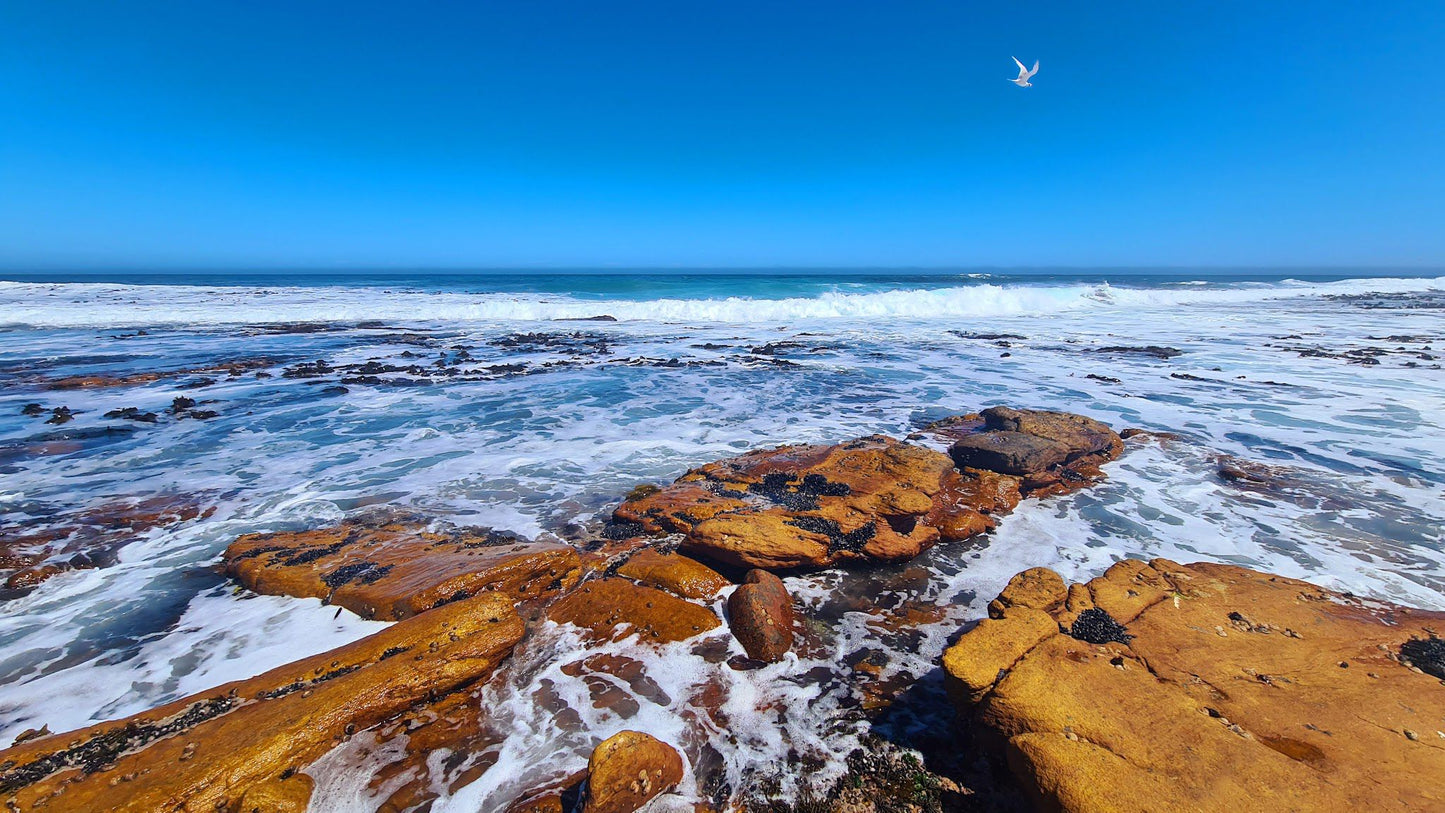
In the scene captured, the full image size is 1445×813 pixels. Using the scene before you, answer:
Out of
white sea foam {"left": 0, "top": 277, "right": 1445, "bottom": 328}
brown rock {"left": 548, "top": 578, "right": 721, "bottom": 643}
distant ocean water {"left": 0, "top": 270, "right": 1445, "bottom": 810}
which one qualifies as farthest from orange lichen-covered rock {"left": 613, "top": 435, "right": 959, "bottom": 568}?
white sea foam {"left": 0, "top": 277, "right": 1445, "bottom": 328}

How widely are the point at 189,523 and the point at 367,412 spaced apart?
5.94 metres

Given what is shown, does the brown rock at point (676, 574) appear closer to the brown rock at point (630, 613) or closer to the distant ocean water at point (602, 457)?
the brown rock at point (630, 613)

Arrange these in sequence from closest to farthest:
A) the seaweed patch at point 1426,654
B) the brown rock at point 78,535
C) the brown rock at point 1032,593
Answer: the seaweed patch at point 1426,654, the brown rock at point 1032,593, the brown rock at point 78,535

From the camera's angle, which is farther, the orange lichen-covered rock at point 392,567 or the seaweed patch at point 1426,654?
the orange lichen-covered rock at point 392,567

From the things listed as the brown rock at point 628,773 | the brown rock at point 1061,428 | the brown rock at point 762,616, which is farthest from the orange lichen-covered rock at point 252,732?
the brown rock at point 1061,428

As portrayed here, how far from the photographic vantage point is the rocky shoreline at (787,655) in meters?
2.78

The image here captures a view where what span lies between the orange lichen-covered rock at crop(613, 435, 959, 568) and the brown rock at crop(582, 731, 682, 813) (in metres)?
2.41

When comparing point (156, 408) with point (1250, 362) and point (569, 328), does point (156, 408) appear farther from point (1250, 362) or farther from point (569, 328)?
point (1250, 362)

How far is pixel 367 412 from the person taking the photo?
12.4m

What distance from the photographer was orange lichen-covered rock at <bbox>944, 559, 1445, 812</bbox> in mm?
2643

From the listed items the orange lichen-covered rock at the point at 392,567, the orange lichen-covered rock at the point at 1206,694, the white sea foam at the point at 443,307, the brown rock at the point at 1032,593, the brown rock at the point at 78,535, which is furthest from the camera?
the white sea foam at the point at 443,307

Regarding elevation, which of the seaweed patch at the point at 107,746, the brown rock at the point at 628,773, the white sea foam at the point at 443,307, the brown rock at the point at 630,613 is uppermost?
the white sea foam at the point at 443,307

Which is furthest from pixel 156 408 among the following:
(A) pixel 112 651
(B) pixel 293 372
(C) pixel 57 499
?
(A) pixel 112 651

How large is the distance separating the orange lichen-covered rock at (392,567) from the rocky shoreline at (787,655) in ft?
0.09
